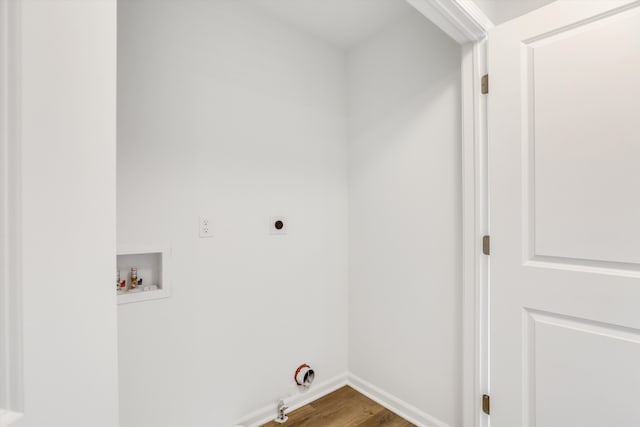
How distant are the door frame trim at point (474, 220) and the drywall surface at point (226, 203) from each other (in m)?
0.95

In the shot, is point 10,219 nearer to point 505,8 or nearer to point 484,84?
point 484,84

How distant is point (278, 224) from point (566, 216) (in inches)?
55.8

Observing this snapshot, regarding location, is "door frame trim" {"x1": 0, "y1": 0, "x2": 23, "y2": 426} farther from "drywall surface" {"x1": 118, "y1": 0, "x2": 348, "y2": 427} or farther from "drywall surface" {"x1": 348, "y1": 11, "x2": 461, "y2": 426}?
"drywall surface" {"x1": 348, "y1": 11, "x2": 461, "y2": 426}

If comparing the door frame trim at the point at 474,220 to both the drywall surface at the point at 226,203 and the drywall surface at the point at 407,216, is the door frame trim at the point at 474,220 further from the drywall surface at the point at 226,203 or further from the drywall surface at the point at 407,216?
the drywall surface at the point at 226,203

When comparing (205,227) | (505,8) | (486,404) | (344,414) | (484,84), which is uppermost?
(505,8)

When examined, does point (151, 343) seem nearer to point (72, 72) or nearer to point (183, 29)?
point (72, 72)

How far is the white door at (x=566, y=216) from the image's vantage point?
1.04 meters

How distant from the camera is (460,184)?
1.59m

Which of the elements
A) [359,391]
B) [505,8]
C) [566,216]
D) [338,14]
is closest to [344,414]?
[359,391]

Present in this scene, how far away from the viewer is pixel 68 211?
48cm

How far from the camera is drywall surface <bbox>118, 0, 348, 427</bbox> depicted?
1408mm

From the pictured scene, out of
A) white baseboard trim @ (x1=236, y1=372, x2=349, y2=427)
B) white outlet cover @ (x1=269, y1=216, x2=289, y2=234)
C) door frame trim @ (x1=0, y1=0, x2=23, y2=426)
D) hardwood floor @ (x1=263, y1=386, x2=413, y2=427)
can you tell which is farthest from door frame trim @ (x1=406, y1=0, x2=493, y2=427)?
door frame trim @ (x1=0, y1=0, x2=23, y2=426)

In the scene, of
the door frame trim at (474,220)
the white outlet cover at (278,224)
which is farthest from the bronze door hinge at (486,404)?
the white outlet cover at (278,224)

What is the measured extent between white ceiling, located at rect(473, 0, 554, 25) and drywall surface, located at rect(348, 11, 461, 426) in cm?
25
